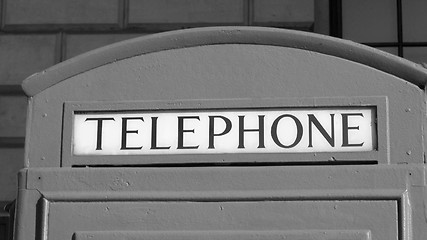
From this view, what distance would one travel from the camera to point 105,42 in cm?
655

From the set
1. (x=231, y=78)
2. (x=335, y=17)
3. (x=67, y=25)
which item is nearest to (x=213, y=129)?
(x=231, y=78)

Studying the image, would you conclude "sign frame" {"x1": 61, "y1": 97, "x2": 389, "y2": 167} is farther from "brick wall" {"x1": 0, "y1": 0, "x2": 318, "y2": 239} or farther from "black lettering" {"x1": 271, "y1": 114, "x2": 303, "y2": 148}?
"brick wall" {"x1": 0, "y1": 0, "x2": 318, "y2": 239}

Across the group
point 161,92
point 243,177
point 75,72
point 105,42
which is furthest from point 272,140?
point 105,42

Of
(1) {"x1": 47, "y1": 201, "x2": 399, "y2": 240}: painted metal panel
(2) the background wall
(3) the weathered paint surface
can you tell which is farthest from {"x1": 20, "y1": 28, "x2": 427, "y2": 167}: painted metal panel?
(2) the background wall

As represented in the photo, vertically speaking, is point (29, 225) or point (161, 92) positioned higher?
point (161, 92)

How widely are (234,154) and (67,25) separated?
4.34 metres

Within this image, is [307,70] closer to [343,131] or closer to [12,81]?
[343,131]

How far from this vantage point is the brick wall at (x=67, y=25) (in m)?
6.48

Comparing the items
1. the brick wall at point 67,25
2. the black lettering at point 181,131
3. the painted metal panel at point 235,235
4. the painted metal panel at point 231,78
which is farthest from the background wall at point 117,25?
the painted metal panel at point 235,235

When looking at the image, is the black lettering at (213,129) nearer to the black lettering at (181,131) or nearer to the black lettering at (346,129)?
the black lettering at (181,131)

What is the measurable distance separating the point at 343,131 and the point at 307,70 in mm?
204

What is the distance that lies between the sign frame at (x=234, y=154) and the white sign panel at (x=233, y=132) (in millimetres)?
13

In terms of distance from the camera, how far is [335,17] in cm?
673

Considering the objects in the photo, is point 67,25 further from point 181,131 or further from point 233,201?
point 233,201
